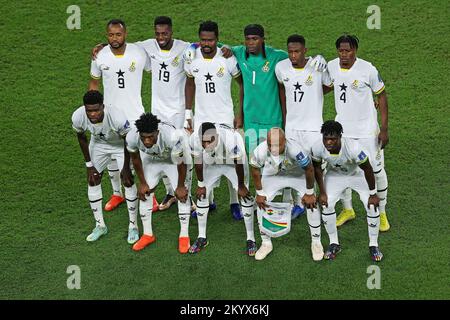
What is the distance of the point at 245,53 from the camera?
1093 cm

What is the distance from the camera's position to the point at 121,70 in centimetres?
1109

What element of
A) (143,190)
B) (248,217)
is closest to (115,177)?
(143,190)

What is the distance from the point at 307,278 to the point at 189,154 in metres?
2.01

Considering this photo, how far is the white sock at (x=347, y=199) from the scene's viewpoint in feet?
36.9

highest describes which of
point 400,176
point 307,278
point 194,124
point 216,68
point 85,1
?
point 85,1

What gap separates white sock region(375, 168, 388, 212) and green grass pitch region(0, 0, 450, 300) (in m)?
0.35

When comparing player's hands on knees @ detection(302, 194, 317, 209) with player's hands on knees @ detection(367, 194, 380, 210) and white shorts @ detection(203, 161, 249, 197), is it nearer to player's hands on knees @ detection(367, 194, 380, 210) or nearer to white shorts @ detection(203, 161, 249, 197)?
player's hands on knees @ detection(367, 194, 380, 210)

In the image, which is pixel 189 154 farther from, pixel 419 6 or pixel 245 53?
pixel 419 6

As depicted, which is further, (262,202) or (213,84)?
(213,84)

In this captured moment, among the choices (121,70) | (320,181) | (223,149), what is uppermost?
(121,70)

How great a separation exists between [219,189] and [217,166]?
5.77ft

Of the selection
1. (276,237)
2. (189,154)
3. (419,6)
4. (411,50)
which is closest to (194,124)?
(189,154)

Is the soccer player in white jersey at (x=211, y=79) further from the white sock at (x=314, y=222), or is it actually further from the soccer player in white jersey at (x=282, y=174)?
the white sock at (x=314, y=222)

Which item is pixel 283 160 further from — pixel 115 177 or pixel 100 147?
pixel 115 177
